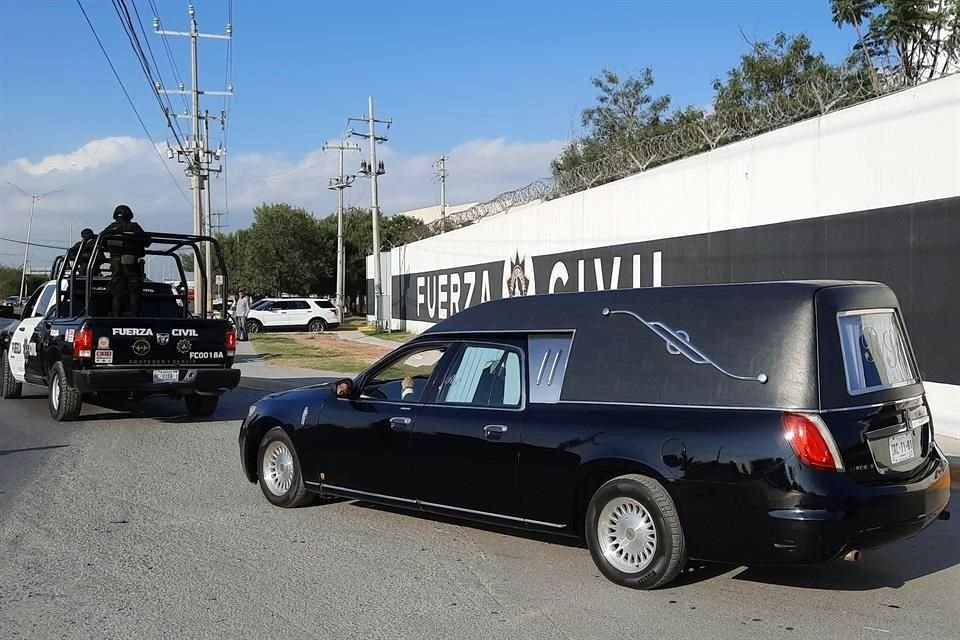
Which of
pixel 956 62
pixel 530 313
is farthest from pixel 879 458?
pixel 956 62

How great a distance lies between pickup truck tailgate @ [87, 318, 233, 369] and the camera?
443 inches

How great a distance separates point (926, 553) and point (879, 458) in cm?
169

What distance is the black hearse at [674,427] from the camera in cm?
486

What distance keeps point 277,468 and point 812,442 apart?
14.4 feet

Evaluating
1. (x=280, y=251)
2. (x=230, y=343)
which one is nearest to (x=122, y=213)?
(x=230, y=343)

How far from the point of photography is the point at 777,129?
13344 millimetres

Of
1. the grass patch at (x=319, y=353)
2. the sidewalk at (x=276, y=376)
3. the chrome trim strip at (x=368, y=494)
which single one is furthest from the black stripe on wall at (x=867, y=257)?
the grass patch at (x=319, y=353)

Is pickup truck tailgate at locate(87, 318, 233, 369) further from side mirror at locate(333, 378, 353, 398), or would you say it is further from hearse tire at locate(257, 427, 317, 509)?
side mirror at locate(333, 378, 353, 398)

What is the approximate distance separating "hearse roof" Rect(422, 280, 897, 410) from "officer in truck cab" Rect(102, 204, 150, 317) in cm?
777

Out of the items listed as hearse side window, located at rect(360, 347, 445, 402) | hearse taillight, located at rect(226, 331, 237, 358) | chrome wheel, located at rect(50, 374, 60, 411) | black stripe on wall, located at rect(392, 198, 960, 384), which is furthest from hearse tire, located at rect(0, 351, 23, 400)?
black stripe on wall, located at rect(392, 198, 960, 384)

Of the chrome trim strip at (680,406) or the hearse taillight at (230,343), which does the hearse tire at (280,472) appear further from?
the hearse taillight at (230,343)

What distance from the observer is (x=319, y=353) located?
26.8 meters

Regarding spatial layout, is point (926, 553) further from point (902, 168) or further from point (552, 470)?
point (902, 168)

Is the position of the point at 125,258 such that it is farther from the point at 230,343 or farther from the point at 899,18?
the point at 899,18
